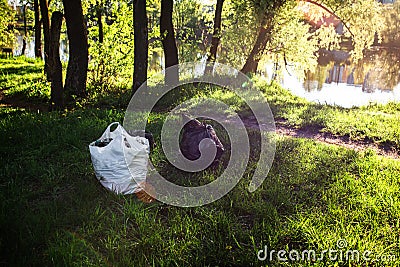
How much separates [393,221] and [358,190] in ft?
1.82

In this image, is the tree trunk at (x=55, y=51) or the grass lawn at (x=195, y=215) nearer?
the grass lawn at (x=195, y=215)

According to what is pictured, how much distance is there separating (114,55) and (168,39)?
1.49m

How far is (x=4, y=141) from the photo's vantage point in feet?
15.3

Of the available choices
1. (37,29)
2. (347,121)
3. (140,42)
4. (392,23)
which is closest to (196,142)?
(347,121)

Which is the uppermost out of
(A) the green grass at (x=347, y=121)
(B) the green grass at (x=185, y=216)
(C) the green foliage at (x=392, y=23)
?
(C) the green foliage at (x=392, y=23)

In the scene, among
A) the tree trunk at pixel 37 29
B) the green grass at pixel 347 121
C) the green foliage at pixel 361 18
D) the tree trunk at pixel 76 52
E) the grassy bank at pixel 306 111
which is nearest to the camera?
the green grass at pixel 347 121

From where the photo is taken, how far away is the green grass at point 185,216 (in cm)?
261

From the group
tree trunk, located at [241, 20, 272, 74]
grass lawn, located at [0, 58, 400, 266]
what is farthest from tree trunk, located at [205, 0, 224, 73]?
grass lawn, located at [0, 58, 400, 266]

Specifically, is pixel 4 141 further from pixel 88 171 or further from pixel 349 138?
pixel 349 138

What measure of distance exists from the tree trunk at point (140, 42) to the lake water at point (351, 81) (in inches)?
206

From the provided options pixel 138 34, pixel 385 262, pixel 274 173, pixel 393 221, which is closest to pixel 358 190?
pixel 393 221

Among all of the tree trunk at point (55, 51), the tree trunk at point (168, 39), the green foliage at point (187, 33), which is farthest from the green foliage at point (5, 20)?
the tree trunk at point (55, 51)

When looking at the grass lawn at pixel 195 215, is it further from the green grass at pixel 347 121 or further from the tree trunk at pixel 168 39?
the tree trunk at pixel 168 39

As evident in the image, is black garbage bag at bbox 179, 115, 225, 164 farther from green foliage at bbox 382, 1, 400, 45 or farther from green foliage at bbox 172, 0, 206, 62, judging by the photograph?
green foliage at bbox 382, 1, 400, 45
